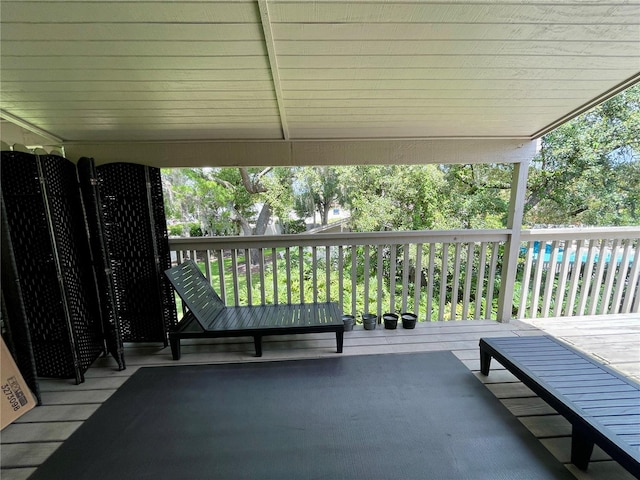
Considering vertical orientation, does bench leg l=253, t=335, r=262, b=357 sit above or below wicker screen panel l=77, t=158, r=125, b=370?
below

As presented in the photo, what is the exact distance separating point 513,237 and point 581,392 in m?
1.81

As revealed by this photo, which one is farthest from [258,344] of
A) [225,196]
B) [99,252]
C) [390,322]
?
[225,196]

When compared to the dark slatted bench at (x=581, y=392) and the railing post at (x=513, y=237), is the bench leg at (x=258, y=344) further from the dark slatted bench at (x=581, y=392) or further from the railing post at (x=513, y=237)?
the railing post at (x=513, y=237)

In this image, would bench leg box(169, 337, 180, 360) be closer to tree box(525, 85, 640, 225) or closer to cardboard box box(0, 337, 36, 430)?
cardboard box box(0, 337, 36, 430)

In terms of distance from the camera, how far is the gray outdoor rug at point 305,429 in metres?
1.48

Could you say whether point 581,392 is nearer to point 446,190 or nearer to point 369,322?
point 369,322

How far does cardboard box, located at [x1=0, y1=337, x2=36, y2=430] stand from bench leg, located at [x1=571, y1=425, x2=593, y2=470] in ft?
10.9

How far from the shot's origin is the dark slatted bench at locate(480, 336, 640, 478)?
1309mm

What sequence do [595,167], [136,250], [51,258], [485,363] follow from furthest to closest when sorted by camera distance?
1. [595,167]
2. [136,250]
3. [485,363]
4. [51,258]

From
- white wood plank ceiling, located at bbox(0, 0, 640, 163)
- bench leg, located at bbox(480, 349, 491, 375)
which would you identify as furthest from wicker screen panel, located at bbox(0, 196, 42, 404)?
bench leg, located at bbox(480, 349, 491, 375)

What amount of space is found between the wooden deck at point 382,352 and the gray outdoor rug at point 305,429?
12 centimetres

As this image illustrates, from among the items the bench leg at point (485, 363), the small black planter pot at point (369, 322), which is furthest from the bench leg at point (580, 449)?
the small black planter pot at point (369, 322)

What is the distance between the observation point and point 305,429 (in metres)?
1.73

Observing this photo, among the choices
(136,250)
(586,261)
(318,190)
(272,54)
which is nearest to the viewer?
(272,54)
